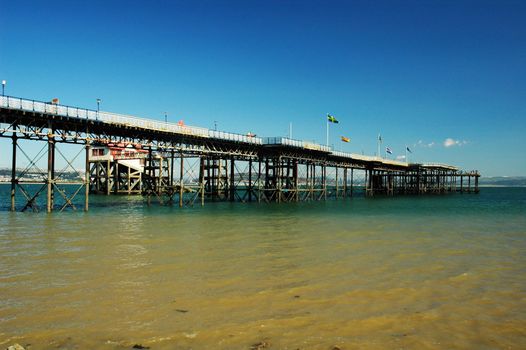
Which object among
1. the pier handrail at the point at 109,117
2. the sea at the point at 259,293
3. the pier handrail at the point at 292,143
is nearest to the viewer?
the sea at the point at 259,293

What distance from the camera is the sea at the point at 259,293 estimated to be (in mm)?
7547

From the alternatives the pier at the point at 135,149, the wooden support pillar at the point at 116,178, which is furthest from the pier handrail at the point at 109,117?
the wooden support pillar at the point at 116,178

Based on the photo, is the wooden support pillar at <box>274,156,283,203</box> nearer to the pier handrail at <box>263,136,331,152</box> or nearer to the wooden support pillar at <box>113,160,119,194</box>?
the pier handrail at <box>263,136,331,152</box>

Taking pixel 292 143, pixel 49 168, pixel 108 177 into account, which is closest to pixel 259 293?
pixel 49 168

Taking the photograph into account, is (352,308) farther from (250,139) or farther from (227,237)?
(250,139)

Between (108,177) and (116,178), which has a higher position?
(108,177)

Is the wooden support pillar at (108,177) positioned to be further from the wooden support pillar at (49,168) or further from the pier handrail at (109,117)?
the wooden support pillar at (49,168)

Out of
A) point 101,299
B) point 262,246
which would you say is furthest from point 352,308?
point 262,246

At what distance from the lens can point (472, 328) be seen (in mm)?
8086

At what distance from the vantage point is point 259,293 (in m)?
10.4

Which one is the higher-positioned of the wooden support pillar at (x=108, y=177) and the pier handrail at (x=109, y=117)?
the pier handrail at (x=109, y=117)

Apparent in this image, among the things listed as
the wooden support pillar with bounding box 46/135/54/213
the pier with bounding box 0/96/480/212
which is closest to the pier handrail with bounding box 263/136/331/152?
the pier with bounding box 0/96/480/212

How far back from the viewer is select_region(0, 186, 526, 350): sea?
297 inches

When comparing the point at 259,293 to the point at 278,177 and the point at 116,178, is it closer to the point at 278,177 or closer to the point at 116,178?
the point at 278,177
